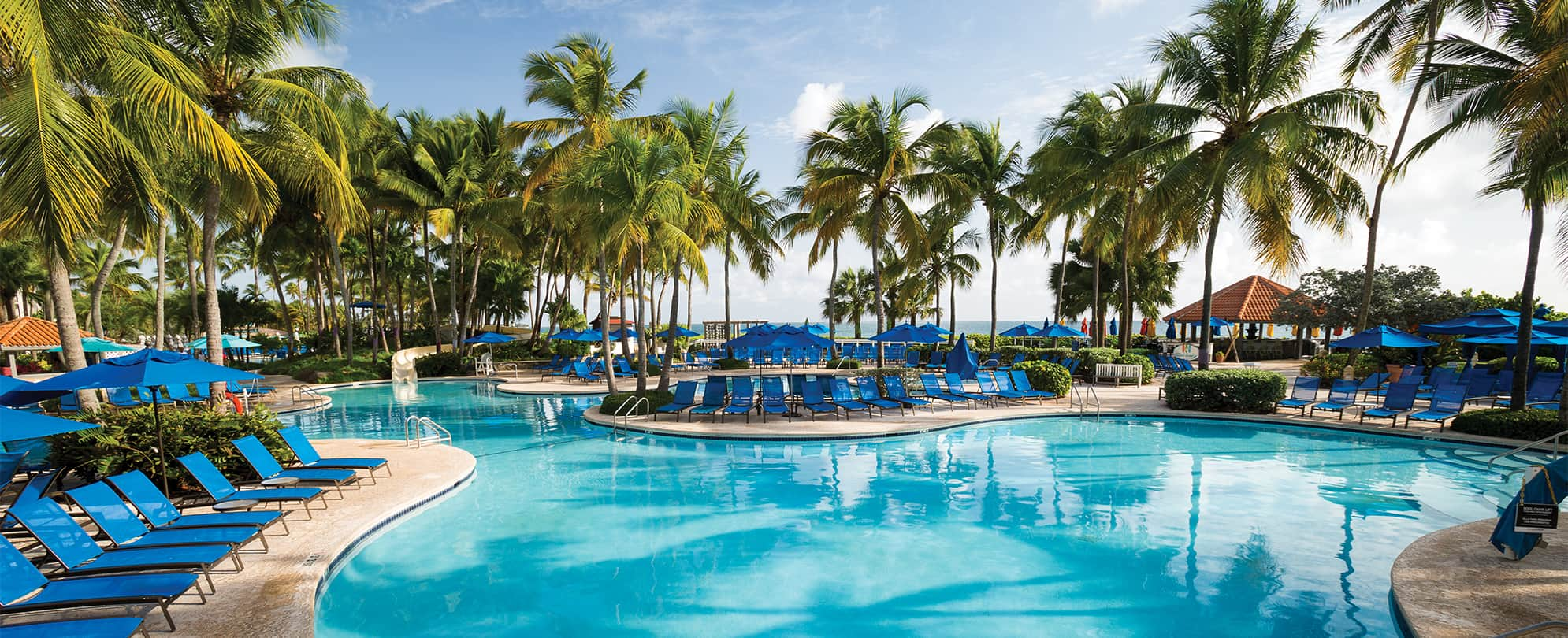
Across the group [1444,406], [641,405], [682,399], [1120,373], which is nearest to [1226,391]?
[1444,406]

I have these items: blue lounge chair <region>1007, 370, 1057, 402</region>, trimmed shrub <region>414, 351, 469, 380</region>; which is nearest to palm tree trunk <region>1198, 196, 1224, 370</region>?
blue lounge chair <region>1007, 370, 1057, 402</region>

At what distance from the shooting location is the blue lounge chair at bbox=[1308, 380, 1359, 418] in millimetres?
14230

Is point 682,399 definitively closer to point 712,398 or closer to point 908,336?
point 712,398

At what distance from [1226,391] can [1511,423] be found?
4.52 m

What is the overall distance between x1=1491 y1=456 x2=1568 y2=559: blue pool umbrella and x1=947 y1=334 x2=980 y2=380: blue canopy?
1191 centimetres

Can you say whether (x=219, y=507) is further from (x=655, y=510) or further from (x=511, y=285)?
(x=511, y=285)

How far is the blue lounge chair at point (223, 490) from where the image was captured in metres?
7.12

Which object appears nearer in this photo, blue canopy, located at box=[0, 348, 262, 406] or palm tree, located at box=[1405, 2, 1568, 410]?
blue canopy, located at box=[0, 348, 262, 406]

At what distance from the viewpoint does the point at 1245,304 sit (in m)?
31.8

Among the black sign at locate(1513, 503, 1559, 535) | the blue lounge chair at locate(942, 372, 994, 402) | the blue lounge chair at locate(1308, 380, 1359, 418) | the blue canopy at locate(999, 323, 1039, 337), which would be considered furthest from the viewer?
the blue canopy at locate(999, 323, 1039, 337)

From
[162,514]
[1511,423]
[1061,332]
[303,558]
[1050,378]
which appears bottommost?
[303,558]

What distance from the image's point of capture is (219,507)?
23.3ft

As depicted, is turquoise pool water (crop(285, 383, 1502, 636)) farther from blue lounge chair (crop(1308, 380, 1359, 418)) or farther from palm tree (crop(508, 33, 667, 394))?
palm tree (crop(508, 33, 667, 394))

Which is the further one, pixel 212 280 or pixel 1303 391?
pixel 1303 391
